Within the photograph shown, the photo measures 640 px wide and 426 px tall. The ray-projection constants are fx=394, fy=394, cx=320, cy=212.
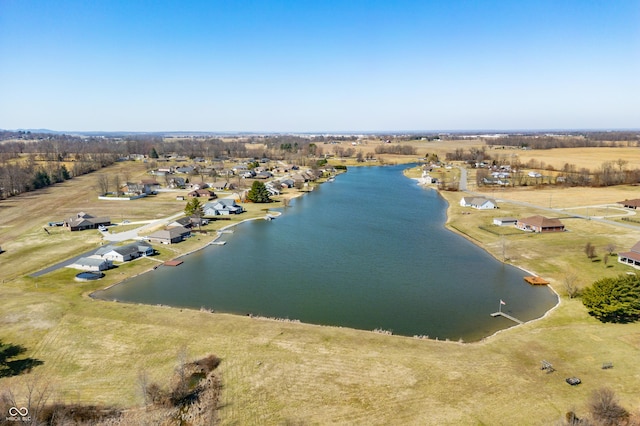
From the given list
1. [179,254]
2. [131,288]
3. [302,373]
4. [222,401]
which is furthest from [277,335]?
[179,254]

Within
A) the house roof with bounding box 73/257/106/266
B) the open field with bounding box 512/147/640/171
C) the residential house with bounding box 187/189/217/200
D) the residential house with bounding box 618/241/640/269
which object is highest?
the open field with bounding box 512/147/640/171

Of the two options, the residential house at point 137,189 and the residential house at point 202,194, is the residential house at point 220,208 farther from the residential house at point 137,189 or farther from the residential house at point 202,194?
the residential house at point 137,189

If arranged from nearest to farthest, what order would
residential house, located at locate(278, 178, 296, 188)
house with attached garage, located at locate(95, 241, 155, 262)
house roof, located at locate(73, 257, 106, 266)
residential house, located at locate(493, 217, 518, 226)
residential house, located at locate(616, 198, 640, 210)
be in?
house roof, located at locate(73, 257, 106, 266) → house with attached garage, located at locate(95, 241, 155, 262) → residential house, located at locate(493, 217, 518, 226) → residential house, located at locate(616, 198, 640, 210) → residential house, located at locate(278, 178, 296, 188)

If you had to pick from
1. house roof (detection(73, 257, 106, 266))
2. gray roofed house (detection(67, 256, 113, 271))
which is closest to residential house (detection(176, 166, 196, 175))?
house roof (detection(73, 257, 106, 266))

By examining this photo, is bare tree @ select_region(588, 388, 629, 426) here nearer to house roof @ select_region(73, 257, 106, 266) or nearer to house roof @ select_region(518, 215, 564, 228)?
house roof @ select_region(518, 215, 564, 228)

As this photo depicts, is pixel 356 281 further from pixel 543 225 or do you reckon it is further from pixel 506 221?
pixel 506 221
